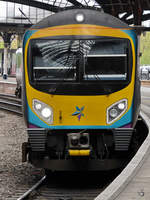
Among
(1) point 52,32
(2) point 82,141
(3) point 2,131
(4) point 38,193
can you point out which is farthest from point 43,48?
(3) point 2,131

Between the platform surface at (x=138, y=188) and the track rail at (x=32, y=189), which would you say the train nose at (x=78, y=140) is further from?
the platform surface at (x=138, y=188)

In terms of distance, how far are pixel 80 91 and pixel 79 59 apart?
62cm

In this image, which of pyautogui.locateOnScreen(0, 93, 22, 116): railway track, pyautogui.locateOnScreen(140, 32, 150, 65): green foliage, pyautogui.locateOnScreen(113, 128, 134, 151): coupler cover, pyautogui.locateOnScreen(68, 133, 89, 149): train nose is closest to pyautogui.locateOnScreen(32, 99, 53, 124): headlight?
pyautogui.locateOnScreen(68, 133, 89, 149): train nose

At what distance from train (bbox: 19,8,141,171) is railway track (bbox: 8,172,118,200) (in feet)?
1.59

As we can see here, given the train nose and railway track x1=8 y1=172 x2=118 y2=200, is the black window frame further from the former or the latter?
railway track x1=8 y1=172 x2=118 y2=200


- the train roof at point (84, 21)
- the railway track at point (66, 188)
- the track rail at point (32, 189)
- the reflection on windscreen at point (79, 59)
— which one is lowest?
the railway track at point (66, 188)

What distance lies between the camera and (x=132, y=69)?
329 inches

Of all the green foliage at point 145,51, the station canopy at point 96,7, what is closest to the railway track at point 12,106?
the station canopy at point 96,7

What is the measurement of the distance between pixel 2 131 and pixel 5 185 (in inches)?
331

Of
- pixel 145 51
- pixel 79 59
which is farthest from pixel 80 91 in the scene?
pixel 145 51

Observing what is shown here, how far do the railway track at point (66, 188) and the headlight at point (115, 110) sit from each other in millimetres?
1339

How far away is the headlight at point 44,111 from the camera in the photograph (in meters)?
8.07

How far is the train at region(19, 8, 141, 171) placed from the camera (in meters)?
8.04

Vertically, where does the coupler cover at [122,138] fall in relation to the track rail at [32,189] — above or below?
above
